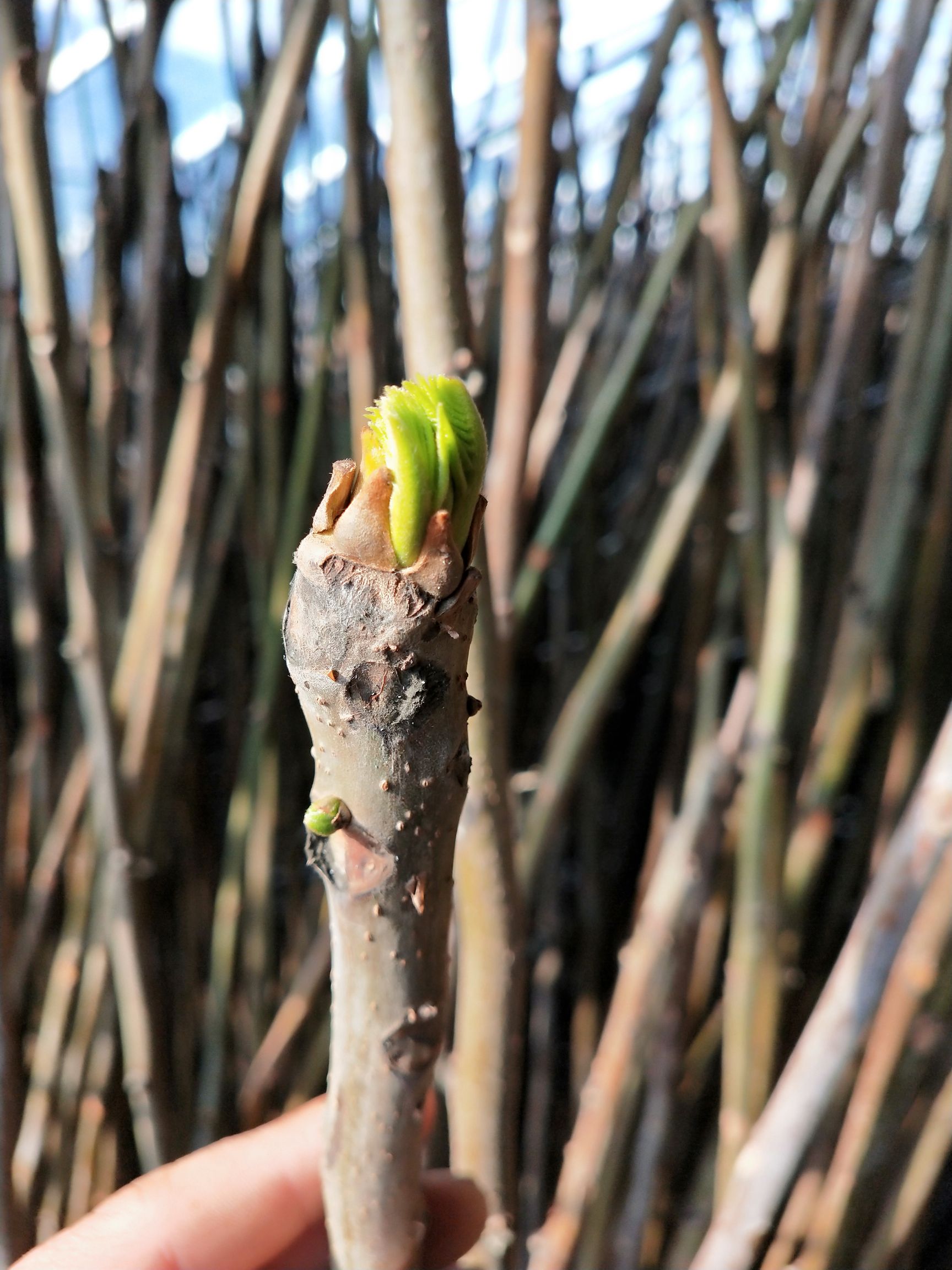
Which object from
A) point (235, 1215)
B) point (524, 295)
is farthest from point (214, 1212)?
point (524, 295)

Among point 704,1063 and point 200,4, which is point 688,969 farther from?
point 200,4

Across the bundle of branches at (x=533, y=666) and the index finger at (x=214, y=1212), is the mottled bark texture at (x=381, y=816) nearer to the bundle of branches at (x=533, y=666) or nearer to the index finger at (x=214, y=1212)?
the bundle of branches at (x=533, y=666)

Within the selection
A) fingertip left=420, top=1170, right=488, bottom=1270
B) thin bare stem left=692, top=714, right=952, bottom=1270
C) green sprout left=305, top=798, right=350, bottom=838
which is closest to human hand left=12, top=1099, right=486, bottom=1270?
fingertip left=420, top=1170, right=488, bottom=1270

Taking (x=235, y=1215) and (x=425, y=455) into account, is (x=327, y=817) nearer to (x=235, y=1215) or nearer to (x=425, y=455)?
(x=425, y=455)

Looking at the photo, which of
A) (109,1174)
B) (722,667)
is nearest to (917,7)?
(722,667)

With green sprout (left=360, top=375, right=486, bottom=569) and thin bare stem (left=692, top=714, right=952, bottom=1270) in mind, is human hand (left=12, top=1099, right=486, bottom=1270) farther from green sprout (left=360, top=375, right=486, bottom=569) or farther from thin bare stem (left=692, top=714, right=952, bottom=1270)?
green sprout (left=360, top=375, right=486, bottom=569)
